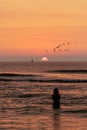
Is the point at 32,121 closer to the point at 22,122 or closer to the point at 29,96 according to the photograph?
the point at 22,122

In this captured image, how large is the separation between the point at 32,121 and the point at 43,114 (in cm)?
350

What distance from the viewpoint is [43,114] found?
105ft

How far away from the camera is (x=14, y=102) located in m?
39.8

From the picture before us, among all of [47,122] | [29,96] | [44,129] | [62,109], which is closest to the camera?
[44,129]

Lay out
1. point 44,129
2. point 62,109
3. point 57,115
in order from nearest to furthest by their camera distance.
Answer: point 44,129 < point 57,115 < point 62,109

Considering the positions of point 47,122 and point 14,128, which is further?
point 47,122

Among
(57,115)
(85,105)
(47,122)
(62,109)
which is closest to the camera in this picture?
(47,122)

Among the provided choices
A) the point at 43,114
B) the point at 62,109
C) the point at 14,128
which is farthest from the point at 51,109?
the point at 14,128

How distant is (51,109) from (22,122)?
7.23m

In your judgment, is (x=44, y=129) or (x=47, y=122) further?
(x=47, y=122)

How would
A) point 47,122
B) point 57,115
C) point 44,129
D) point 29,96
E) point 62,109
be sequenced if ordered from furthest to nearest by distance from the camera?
point 29,96, point 62,109, point 57,115, point 47,122, point 44,129

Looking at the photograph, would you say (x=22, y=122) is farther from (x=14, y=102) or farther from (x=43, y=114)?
(x=14, y=102)

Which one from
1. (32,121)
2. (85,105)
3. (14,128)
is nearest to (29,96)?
(85,105)

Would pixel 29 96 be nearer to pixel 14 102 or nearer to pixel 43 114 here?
pixel 14 102
